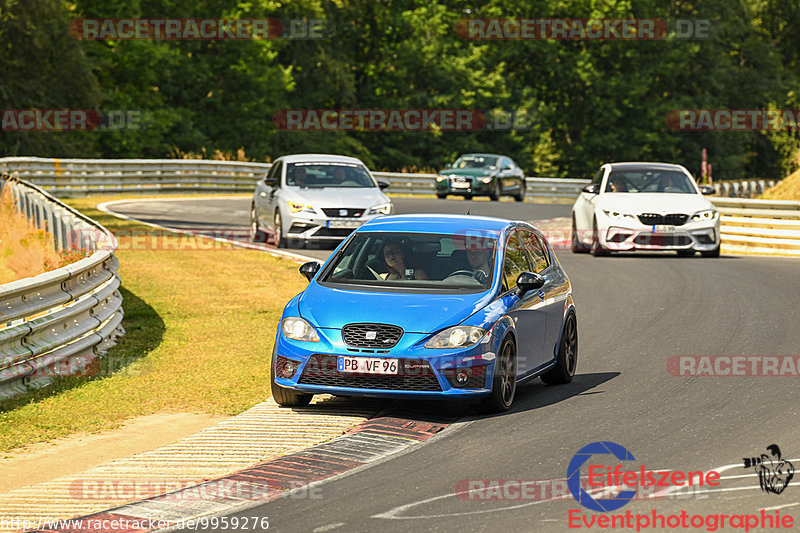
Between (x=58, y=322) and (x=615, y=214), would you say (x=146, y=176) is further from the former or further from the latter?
(x=58, y=322)

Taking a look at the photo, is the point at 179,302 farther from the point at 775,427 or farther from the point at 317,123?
the point at 317,123

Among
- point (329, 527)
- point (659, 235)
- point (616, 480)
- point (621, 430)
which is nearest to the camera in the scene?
point (329, 527)

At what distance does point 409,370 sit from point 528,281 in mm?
1526

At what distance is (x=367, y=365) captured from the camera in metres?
9.38

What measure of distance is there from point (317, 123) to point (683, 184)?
146 feet

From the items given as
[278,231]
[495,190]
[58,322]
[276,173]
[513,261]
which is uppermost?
[513,261]

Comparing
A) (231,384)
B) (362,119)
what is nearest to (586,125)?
(362,119)

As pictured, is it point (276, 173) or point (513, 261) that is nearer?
point (513, 261)

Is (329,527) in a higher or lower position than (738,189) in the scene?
higher

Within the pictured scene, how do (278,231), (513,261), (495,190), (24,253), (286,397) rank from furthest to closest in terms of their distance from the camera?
(495,190)
(278,231)
(24,253)
(513,261)
(286,397)

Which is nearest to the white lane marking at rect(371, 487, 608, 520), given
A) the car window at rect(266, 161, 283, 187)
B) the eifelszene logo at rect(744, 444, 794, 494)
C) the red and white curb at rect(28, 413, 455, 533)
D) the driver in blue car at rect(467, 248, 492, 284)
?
the red and white curb at rect(28, 413, 455, 533)

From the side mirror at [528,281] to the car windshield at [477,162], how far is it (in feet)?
103

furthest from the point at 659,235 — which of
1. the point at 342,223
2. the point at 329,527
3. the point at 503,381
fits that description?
→ the point at 329,527

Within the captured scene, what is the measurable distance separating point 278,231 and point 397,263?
1244cm
